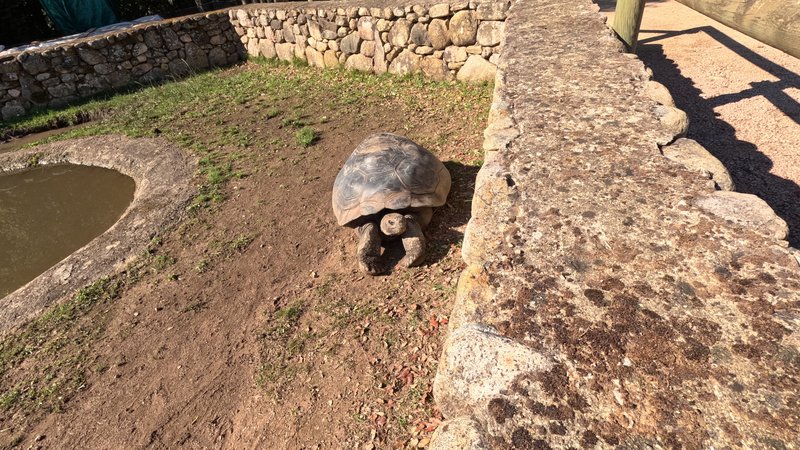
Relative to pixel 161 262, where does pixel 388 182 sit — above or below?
above

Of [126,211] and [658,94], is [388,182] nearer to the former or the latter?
[658,94]

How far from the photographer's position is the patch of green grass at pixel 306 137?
5.77 m

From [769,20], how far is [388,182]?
2.53 meters

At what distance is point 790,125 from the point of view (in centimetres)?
395

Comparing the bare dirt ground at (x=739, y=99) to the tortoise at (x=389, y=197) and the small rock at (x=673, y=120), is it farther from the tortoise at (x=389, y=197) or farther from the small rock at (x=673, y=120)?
the tortoise at (x=389, y=197)

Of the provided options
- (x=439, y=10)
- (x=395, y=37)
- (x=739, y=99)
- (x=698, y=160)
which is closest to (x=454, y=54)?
(x=439, y=10)

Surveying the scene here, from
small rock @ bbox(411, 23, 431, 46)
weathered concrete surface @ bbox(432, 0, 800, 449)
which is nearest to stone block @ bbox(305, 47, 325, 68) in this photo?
small rock @ bbox(411, 23, 431, 46)

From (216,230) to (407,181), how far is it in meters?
2.22

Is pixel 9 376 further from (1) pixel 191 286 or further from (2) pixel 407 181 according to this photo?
(2) pixel 407 181

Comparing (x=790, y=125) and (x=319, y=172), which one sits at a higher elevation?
(x=790, y=125)

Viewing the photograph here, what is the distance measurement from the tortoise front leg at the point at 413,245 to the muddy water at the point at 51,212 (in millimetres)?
3997

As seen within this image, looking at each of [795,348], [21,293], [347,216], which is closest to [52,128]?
[21,293]

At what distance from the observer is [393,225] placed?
3.39 metres

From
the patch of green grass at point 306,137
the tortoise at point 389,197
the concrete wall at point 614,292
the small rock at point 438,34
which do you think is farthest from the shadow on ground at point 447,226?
the small rock at point 438,34
